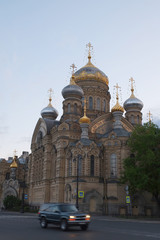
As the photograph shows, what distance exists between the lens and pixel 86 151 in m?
39.0

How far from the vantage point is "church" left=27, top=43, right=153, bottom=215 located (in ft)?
124

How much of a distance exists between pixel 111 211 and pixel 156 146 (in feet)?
35.4

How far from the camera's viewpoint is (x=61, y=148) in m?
41.8

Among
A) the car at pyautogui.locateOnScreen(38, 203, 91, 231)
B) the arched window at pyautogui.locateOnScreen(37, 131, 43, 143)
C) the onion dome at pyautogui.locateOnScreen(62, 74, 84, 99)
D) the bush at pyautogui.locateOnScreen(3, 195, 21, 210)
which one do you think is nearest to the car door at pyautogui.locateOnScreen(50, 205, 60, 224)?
the car at pyautogui.locateOnScreen(38, 203, 91, 231)

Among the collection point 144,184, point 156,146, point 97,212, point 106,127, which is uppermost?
point 106,127

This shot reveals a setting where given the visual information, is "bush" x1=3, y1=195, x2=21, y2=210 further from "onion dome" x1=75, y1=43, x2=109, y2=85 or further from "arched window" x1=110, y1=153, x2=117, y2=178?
"onion dome" x1=75, y1=43, x2=109, y2=85

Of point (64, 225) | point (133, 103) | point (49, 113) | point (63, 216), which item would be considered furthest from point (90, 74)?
point (64, 225)

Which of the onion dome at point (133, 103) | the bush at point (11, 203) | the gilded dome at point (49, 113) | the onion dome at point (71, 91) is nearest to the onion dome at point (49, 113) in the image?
the gilded dome at point (49, 113)

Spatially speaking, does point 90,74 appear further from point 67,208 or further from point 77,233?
point 77,233

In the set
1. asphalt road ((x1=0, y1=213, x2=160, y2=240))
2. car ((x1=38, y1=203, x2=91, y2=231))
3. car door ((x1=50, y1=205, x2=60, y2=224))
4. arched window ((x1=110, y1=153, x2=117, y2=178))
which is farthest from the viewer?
arched window ((x1=110, y1=153, x2=117, y2=178))

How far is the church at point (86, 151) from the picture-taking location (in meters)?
37.8

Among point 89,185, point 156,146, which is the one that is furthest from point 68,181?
point 156,146

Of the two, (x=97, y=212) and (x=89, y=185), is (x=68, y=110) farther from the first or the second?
(x=97, y=212)

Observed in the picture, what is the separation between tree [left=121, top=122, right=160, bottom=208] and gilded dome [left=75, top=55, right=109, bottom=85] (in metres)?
22.3
